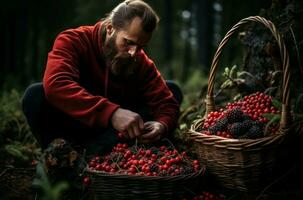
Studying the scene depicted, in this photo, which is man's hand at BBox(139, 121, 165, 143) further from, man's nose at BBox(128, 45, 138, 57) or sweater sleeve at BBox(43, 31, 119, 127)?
man's nose at BBox(128, 45, 138, 57)

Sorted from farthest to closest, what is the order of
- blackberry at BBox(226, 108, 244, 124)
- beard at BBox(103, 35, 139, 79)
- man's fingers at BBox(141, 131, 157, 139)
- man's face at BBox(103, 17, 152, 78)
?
beard at BBox(103, 35, 139, 79) < man's face at BBox(103, 17, 152, 78) < man's fingers at BBox(141, 131, 157, 139) < blackberry at BBox(226, 108, 244, 124)

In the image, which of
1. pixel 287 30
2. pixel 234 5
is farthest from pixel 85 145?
pixel 234 5

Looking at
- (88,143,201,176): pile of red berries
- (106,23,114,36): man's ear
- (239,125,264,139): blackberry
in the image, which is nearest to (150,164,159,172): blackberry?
(88,143,201,176): pile of red berries

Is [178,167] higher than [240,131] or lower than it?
lower

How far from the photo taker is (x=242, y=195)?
9.75 ft

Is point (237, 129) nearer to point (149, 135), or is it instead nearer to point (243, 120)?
point (243, 120)

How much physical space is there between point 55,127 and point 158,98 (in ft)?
3.35

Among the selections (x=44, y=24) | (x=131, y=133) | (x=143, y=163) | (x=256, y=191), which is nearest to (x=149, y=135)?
(x=131, y=133)

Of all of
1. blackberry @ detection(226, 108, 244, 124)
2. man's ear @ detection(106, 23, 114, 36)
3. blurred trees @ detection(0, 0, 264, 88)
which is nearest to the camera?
blackberry @ detection(226, 108, 244, 124)

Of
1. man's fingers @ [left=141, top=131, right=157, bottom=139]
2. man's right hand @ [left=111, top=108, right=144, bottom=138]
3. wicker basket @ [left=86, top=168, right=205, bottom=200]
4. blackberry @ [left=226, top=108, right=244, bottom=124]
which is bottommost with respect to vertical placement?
wicker basket @ [left=86, top=168, right=205, bottom=200]

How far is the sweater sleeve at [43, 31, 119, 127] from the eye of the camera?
10.5 ft

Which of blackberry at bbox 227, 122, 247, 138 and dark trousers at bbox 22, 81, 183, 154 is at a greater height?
blackberry at bbox 227, 122, 247, 138

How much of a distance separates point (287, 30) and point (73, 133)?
243cm

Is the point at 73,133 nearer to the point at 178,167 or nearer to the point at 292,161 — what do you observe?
the point at 178,167
